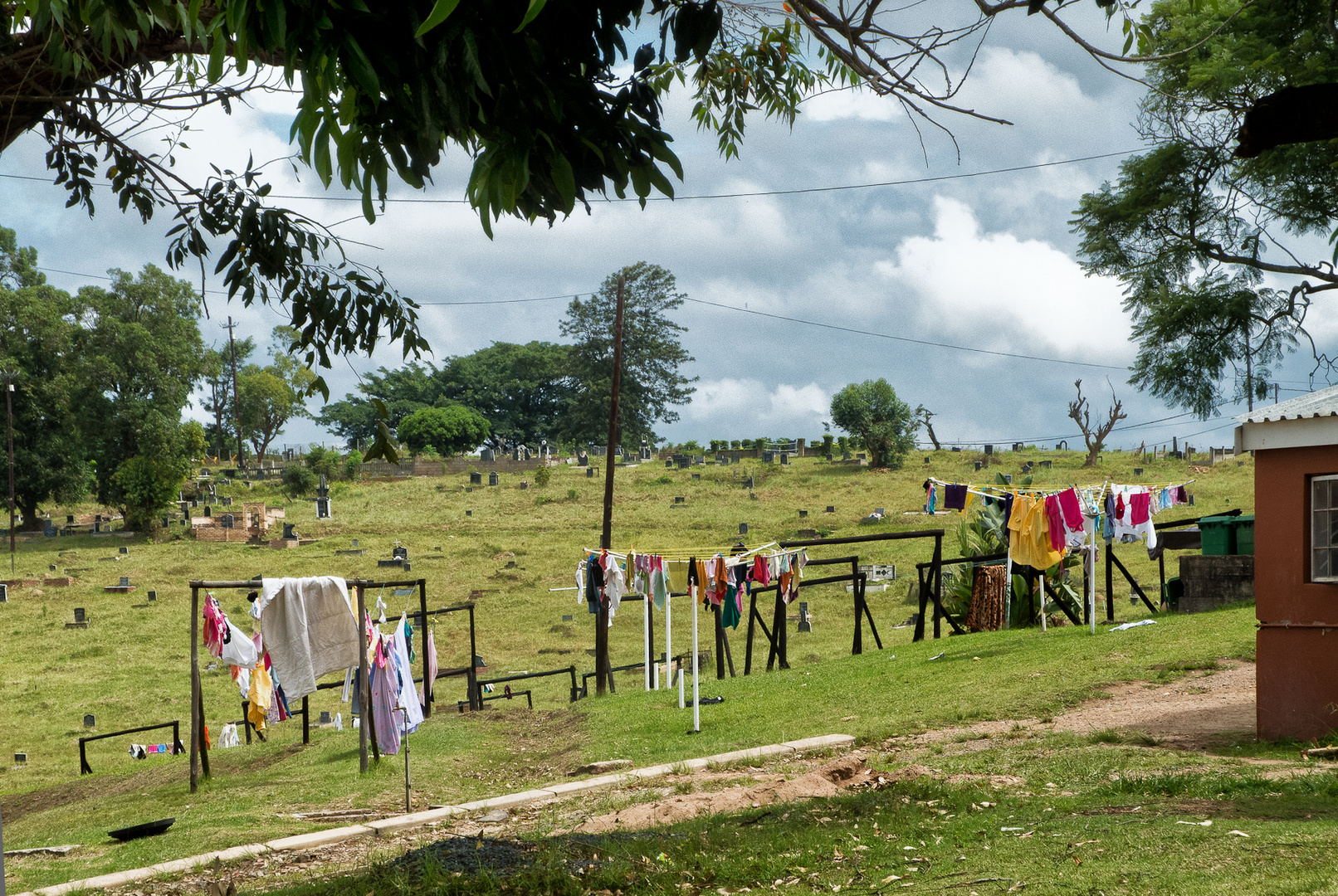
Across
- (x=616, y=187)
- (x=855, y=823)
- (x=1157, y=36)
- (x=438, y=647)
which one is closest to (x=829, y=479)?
(x=438, y=647)

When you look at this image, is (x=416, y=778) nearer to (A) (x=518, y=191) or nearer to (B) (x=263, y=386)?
(A) (x=518, y=191)

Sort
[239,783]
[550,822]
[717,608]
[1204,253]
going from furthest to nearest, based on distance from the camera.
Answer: [1204,253]
[717,608]
[239,783]
[550,822]

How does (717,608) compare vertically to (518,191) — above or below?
below

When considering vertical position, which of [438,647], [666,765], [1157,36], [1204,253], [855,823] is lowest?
[438,647]

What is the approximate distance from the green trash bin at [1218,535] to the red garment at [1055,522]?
258 centimetres

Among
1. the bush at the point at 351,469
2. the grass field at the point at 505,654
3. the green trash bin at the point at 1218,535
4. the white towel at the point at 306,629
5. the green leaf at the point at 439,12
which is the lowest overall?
the grass field at the point at 505,654

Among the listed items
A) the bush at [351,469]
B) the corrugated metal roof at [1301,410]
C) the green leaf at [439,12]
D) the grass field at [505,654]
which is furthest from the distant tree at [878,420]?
the green leaf at [439,12]

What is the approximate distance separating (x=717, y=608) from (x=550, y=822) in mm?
7445

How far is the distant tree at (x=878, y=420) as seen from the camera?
46.5 meters

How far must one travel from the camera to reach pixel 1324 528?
25.8 feet

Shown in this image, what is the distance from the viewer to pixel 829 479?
43.7 meters

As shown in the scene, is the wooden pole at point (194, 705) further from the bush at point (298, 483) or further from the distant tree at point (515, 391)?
the distant tree at point (515, 391)

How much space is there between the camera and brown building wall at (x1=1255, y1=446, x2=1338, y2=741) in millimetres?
7824

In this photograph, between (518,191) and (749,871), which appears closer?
(518,191)
